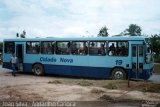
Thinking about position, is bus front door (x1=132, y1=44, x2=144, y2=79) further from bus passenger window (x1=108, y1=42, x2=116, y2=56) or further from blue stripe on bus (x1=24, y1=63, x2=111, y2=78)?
blue stripe on bus (x1=24, y1=63, x2=111, y2=78)

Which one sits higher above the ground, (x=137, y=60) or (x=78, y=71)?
(x=137, y=60)

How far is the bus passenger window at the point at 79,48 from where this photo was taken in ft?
72.4

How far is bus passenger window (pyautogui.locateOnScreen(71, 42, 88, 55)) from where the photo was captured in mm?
22062

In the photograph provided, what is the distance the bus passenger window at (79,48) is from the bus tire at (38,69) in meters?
3.04

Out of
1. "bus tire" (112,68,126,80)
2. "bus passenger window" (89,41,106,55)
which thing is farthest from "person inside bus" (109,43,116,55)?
"bus tire" (112,68,126,80)

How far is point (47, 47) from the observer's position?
78.8 ft

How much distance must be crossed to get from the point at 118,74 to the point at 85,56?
8.28ft

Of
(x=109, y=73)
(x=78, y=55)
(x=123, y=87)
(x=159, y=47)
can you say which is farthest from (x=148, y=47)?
(x=159, y=47)

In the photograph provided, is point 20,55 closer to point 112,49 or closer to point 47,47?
point 47,47

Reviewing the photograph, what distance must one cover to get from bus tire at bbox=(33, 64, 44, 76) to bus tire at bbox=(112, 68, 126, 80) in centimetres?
567

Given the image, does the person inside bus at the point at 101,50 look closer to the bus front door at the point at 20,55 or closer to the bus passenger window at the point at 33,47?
the bus passenger window at the point at 33,47

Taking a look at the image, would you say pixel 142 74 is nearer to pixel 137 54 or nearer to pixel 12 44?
pixel 137 54

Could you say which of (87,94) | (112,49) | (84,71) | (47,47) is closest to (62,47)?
(47,47)

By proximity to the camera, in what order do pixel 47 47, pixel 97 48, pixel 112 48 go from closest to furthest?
pixel 112 48, pixel 97 48, pixel 47 47
